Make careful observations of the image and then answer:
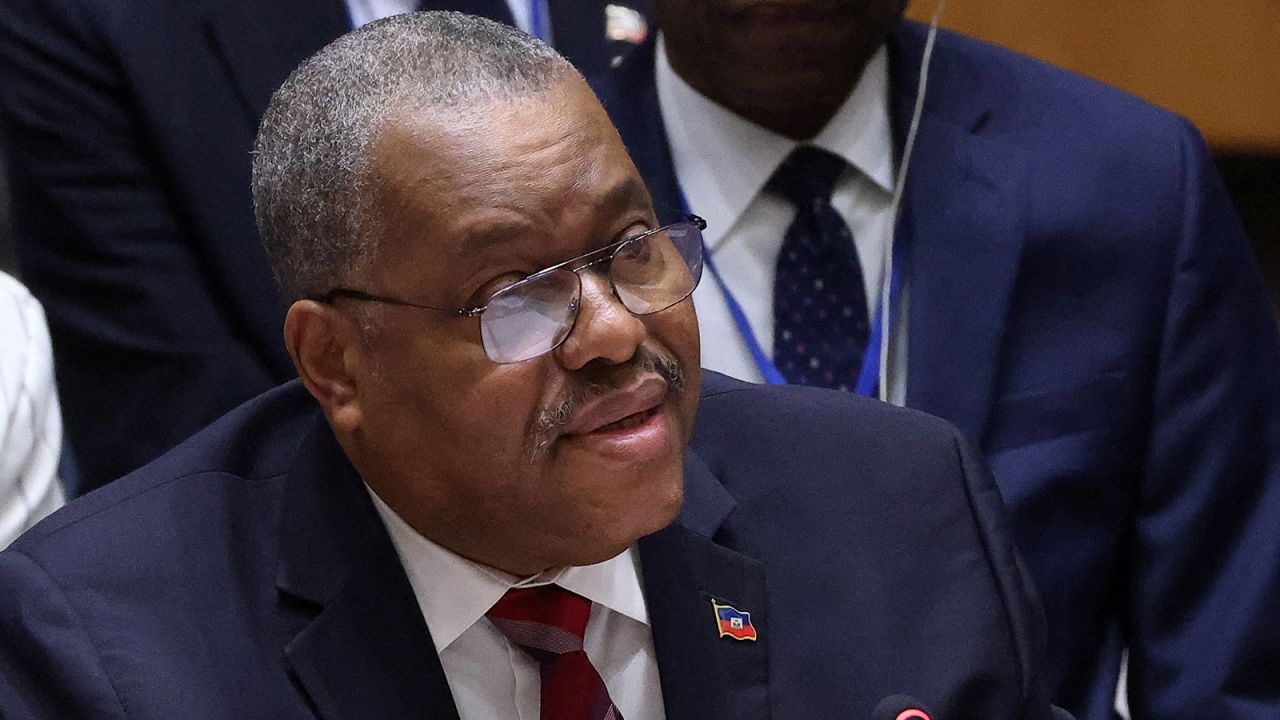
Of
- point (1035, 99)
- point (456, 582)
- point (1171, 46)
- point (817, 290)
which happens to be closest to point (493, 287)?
point (456, 582)

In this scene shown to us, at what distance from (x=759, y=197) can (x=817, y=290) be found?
0.43 ft

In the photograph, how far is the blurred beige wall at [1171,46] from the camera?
3008 millimetres

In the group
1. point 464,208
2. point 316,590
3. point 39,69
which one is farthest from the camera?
point 39,69

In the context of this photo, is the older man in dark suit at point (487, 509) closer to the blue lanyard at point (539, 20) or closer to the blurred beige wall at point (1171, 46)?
the blue lanyard at point (539, 20)

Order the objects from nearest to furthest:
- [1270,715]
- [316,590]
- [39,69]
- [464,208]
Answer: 1. [464,208]
2. [316,590]
3. [1270,715]
4. [39,69]

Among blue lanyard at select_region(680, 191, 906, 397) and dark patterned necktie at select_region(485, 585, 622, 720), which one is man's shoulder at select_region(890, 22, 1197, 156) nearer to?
blue lanyard at select_region(680, 191, 906, 397)

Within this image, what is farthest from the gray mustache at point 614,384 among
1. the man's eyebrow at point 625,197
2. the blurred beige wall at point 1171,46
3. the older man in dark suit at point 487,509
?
the blurred beige wall at point 1171,46

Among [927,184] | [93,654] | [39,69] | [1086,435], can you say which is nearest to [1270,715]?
[1086,435]

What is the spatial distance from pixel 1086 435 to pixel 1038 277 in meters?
0.18

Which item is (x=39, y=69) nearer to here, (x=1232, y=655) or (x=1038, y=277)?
(x=1038, y=277)

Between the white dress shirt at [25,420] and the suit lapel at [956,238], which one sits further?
the suit lapel at [956,238]

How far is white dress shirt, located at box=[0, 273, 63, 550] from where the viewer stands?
5.27ft

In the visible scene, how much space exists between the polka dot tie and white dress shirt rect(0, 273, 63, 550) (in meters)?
0.79

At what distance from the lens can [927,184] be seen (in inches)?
82.3
